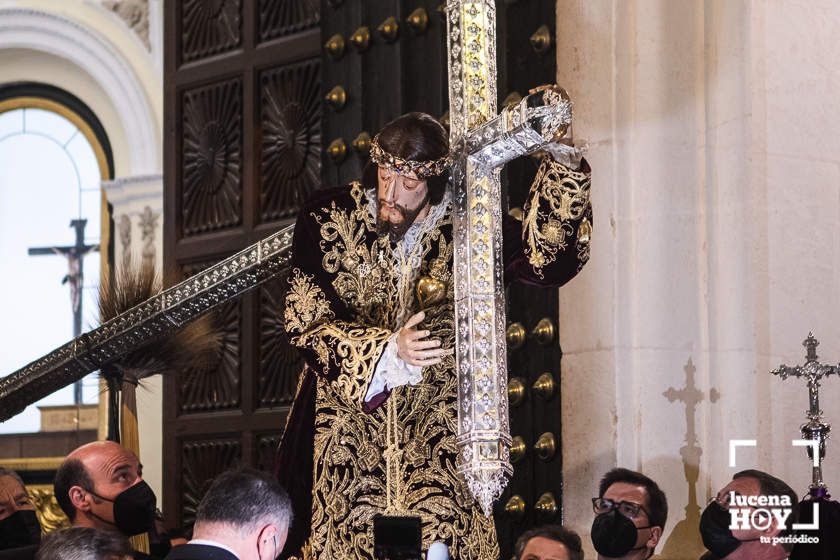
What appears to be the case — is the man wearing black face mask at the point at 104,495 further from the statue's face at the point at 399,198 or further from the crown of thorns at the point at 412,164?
the crown of thorns at the point at 412,164

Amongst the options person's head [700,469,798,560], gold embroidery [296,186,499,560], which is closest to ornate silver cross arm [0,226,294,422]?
gold embroidery [296,186,499,560]

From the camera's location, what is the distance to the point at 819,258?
15.3 feet

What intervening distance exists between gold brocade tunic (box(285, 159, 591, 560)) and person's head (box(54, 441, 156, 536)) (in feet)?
2.51

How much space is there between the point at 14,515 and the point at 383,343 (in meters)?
1.79

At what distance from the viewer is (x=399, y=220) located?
374 centimetres

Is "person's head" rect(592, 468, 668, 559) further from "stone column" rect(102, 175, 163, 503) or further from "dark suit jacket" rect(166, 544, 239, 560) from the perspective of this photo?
"stone column" rect(102, 175, 163, 503)

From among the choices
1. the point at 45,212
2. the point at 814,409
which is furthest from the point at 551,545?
the point at 45,212

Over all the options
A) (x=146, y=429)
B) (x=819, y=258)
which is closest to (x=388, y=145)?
(x=819, y=258)

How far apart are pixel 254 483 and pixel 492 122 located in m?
0.90

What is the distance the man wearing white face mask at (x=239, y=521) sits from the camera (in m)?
2.92

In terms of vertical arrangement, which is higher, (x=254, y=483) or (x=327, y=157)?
(x=327, y=157)

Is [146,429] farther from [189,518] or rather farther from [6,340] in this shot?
[189,518]

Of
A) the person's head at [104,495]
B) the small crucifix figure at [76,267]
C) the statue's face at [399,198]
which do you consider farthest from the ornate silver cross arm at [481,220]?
the small crucifix figure at [76,267]

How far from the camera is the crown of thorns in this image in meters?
3.54
